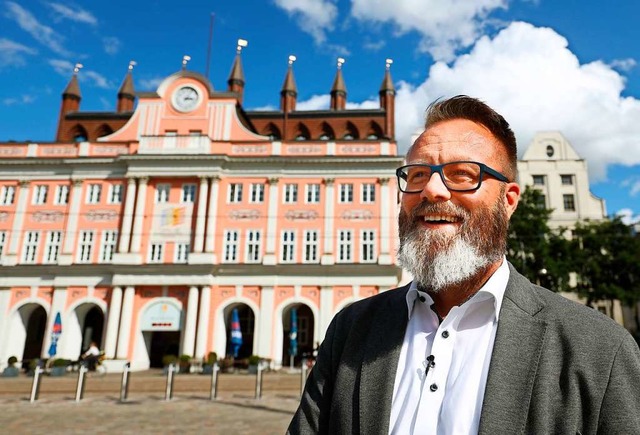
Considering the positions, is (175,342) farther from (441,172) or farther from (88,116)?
(441,172)

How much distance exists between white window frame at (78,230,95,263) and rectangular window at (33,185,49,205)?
4173 mm

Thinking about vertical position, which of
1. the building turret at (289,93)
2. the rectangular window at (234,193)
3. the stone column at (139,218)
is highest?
the building turret at (289,93)

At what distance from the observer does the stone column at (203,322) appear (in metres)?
29.1

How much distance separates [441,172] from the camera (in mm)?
1906

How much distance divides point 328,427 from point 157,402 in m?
14.5

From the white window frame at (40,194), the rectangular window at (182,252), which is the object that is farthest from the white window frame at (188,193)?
the white window frame at (40,194)

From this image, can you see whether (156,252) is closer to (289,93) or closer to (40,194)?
Answer: (40,194)

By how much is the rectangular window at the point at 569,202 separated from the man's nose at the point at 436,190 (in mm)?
45412

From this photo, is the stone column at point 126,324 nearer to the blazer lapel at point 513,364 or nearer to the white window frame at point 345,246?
the white window frame at point 345,246

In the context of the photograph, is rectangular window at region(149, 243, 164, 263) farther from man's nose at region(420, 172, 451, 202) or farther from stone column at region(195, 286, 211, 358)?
man's nose at region(420, 172, 451, 202)

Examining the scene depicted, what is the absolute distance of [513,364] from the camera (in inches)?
64.7

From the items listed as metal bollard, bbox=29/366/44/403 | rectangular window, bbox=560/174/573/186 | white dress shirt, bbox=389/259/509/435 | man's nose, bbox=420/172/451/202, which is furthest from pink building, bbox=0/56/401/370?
man's nose, bbox=420/172/451/202

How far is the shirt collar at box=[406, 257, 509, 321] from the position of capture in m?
1.82

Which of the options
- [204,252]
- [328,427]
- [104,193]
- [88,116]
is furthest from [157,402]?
[88,116]
